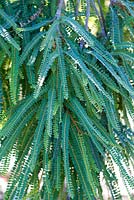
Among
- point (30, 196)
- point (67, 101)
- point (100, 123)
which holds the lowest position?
point (30, 196)

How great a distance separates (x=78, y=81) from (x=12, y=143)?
0.31m

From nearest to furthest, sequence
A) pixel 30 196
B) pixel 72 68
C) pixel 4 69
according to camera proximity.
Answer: pixel 72 68
pixel 30 196
pixel 4 69

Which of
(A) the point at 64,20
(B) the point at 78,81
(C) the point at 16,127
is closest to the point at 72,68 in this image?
(B) the point at 78,81

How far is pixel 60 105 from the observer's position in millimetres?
1302

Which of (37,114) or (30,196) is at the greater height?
(37,114)

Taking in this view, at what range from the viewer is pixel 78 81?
1342 mm

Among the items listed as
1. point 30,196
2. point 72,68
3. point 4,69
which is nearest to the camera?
point 72,68

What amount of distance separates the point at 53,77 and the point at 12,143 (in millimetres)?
269

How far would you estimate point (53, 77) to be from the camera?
134 cm

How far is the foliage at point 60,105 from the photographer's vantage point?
1302 millimetres

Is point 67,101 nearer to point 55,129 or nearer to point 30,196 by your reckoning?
point 55,129

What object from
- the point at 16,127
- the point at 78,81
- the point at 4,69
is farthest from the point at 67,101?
the point at 4,69

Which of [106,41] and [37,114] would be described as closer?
[37,114]

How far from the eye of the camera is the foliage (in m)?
1.30
